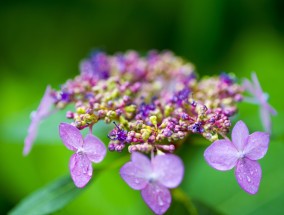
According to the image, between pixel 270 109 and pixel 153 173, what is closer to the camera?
pixel 153 173

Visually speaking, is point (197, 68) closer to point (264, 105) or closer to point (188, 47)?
point (188, 47)

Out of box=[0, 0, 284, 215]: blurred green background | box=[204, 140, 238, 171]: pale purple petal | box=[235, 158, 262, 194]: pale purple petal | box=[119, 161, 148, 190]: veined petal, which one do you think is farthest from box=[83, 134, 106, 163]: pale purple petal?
box=[0, 0, 284, 215]: blurred green background

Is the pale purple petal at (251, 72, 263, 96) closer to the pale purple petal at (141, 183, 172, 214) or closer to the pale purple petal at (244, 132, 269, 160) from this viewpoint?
the pale purple petal at (244, 132, 269, 160)

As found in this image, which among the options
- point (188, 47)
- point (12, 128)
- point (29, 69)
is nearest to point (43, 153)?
point (12, 128)

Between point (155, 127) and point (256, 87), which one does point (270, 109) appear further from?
point (155, 127)

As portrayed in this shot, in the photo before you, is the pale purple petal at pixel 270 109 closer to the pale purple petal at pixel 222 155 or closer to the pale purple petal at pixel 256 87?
the pale purple petal at pixel 256 87

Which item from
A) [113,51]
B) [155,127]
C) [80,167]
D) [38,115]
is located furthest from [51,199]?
[113,51]

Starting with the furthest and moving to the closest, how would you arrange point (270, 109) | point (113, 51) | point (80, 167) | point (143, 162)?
point (113, 51)
point (270, 109)
point (80, 167)
point (143, 162)
